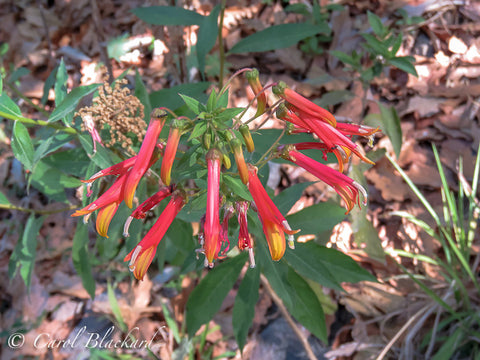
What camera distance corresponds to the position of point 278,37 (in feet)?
6.99

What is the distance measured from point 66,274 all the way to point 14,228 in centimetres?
62

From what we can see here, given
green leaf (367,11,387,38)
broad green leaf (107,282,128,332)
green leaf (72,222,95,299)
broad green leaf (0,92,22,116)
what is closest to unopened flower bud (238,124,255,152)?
broad green leaf (0,92,22,116)

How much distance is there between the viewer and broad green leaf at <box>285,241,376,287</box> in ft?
5.40

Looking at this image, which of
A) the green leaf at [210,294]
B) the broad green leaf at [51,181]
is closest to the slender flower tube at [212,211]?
the green leaf at [210,294]

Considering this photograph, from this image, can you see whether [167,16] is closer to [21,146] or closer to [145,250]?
[21,146]

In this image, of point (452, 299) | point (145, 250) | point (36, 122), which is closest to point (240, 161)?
point (145, 250)

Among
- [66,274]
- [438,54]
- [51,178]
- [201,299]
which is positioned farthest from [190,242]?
[438,54]

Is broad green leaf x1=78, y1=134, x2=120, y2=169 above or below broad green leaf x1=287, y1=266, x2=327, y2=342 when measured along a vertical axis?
above

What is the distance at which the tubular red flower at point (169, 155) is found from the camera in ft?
3.54

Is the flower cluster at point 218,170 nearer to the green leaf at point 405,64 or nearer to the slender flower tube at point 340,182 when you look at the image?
the slender flower tube at point 340,182

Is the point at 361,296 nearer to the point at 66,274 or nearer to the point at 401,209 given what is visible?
the point at 401,209

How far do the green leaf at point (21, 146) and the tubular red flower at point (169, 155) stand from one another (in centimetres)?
66

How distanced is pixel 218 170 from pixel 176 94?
1.00 metres

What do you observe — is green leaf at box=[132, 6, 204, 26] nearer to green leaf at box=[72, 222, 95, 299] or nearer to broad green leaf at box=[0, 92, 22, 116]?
broad green leaf at box=[0, 92, 22, 116]
